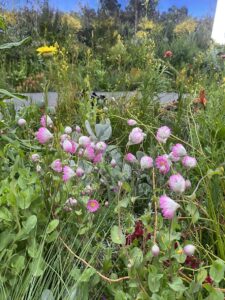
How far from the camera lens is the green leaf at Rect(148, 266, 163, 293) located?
102 centimetres

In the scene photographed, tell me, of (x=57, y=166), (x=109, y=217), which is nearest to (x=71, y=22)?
(x=109, y=217)

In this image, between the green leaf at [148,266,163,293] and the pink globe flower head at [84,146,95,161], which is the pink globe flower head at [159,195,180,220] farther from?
the pink globe flower head at [84,146,95,161]

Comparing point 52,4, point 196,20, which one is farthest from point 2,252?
point 196,20

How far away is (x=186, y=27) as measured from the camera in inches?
501

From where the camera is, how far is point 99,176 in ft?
5.47

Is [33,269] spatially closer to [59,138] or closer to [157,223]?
[157,223]

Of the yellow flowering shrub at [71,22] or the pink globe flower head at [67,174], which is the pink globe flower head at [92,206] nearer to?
the pink globe flower head at [67,174]

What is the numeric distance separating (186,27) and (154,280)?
40.9ft

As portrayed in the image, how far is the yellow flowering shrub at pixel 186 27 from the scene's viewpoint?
12.4m

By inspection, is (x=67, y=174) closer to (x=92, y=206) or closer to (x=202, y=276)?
(x=92, y=206)

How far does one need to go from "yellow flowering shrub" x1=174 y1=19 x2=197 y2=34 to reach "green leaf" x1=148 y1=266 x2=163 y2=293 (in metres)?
11.8

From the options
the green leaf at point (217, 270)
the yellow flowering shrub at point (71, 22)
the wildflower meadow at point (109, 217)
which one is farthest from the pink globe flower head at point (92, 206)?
the yellow flowering shrub at point (71, 22)

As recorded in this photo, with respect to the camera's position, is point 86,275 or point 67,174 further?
point 67,174

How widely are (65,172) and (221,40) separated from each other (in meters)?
11.4
